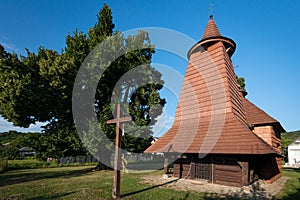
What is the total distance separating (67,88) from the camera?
1667 cm

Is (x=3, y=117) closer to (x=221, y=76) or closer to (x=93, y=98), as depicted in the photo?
(x=93, y=98)

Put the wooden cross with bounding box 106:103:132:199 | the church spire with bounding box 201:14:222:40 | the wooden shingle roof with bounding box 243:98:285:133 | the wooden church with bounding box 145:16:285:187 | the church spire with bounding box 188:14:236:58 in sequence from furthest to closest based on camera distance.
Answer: the church spire with bounding box 201:14:222:40 < the church spire with bounding box 188:14:236:58 < the wooden shingle roof with bounding box 243:98:285:133 < the wooden church with bounding box 145:16:285:187 < the wooden cross with bounding box 106:103:132:199

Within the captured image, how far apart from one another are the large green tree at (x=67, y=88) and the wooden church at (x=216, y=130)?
4.43 meters

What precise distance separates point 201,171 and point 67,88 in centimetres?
1264

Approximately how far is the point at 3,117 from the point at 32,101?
11.1 ft

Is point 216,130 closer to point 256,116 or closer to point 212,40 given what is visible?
point 256,116

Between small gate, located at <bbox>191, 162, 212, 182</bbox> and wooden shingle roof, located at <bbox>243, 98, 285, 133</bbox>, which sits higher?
wooden shingle roof, located at <bbox>243, 98, 285, 133</bbox>

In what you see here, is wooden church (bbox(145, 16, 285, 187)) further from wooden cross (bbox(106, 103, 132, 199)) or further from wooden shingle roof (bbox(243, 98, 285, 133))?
wooden cross (bbox(106, 103, 132, 199))

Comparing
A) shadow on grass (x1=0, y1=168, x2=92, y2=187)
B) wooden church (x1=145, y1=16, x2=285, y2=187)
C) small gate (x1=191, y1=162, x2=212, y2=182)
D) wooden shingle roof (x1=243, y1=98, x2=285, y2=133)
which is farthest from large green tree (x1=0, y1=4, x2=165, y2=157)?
wooden shingle roof (x1=243, y1=98, x2=285, y2=133)

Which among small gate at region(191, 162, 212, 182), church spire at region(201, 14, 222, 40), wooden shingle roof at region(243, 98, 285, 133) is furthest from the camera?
church spire at region(201, 14, 222, 40)

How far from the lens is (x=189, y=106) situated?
13984mm

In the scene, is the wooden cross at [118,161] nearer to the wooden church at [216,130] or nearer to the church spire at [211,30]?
the wooden church at [216,130]

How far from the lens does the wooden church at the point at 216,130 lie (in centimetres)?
991

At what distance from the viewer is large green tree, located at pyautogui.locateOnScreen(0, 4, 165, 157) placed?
47.2 feet
